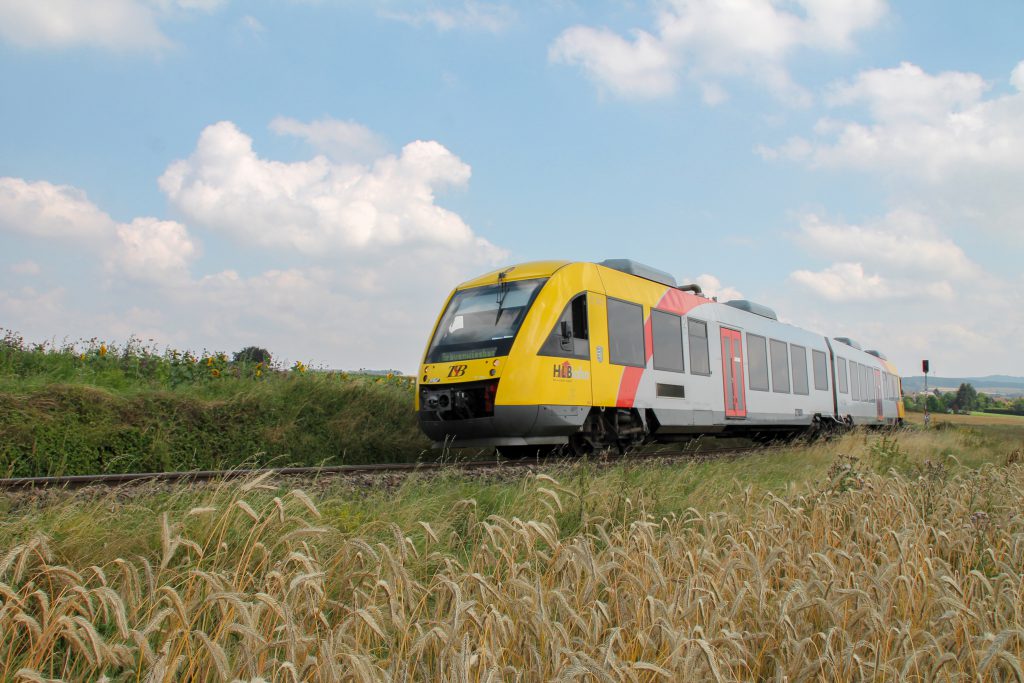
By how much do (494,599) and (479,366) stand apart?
7.19m

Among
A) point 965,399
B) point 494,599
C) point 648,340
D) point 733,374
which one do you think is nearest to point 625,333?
point 648,340

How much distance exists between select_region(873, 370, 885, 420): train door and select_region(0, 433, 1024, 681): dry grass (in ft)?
77.9

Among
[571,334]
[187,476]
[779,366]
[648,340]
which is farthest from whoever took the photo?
[779,366]

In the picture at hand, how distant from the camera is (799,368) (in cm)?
1897

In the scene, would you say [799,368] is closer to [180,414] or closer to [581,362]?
[581,362]

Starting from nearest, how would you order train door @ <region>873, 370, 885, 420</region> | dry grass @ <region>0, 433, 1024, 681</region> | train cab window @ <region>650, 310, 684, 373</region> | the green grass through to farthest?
dry grass @ <region>0, 433, 1024, 681</region> → the green grass → train cab window @ <region>650, 310, 684, 373</region> → train door @ <region>873, 370, 885, 420</region>

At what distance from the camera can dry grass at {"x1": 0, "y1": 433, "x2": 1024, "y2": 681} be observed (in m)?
2.09

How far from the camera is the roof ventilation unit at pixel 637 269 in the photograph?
12438mm

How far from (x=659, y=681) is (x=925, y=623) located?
1588mm

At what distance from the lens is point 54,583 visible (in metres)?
3.12

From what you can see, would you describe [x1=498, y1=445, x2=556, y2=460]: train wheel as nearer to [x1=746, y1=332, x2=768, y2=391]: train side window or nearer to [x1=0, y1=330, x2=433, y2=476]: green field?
[x1=0, y1=330, x2=433, y2=476]: green field

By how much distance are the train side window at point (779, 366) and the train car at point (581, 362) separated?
5.34ft

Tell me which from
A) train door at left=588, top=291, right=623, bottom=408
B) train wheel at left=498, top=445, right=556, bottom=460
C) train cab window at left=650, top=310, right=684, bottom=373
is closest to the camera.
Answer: train door at left=588, top=291, right=623, bottom=408

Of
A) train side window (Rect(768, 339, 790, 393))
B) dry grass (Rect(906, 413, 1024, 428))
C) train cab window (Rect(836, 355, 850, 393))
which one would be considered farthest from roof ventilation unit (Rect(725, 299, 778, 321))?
dry grass (Rect(906, 413, 1024, 428))
